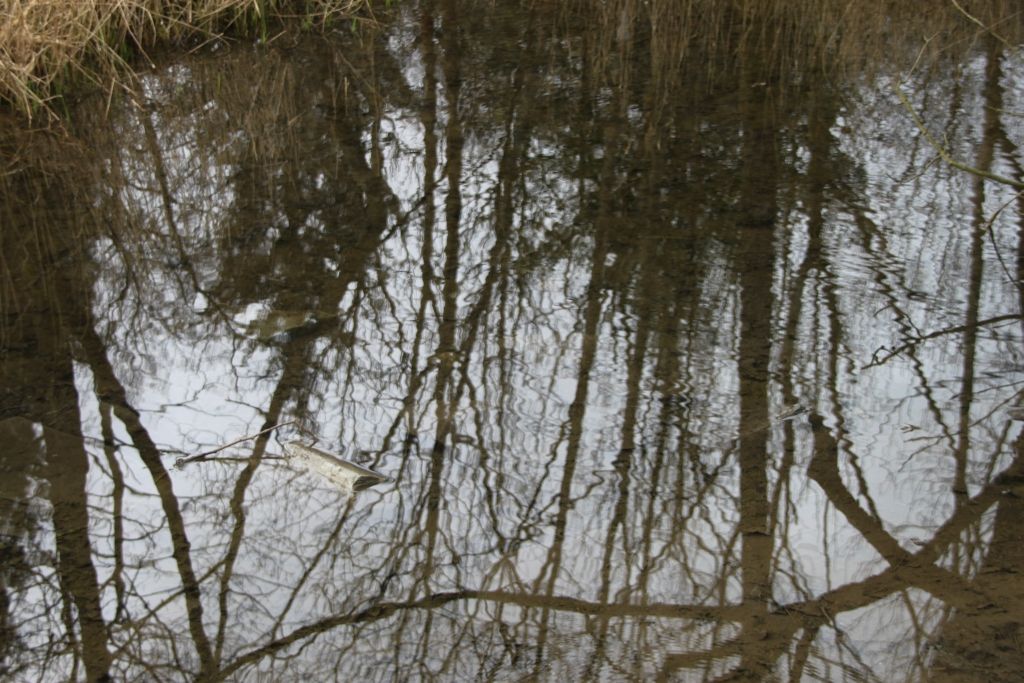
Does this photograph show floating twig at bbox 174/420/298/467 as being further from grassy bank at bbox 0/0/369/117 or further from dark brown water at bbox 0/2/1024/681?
grassy bank at bbox 0/0/369/117

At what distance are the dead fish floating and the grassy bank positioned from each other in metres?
3.22

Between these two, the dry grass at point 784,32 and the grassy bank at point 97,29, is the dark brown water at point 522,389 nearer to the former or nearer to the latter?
the grassy bank at point 97,29

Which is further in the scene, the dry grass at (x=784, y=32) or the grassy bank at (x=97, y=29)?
the dry grass at (x=784, y=32)

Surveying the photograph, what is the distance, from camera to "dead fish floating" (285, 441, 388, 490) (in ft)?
8.79

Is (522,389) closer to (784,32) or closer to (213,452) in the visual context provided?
(213,452)

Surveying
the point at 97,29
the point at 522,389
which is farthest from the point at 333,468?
the point at 97,29

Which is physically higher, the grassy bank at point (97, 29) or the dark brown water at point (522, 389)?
the grassy bank at point (97, 29)

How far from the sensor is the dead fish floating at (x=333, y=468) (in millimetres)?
2678

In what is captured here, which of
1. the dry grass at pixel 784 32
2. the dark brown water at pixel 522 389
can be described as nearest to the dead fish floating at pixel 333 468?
the dark brown water at pixel 522 389

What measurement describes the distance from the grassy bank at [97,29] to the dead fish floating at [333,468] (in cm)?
322

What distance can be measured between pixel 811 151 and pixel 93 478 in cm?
315

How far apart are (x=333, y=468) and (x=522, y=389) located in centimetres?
61

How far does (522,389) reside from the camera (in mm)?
3072

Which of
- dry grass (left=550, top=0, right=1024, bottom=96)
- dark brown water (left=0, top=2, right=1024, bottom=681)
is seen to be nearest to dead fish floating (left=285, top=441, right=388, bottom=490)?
dark brown water (left=0, top=2, right=1024, bottom=681)
